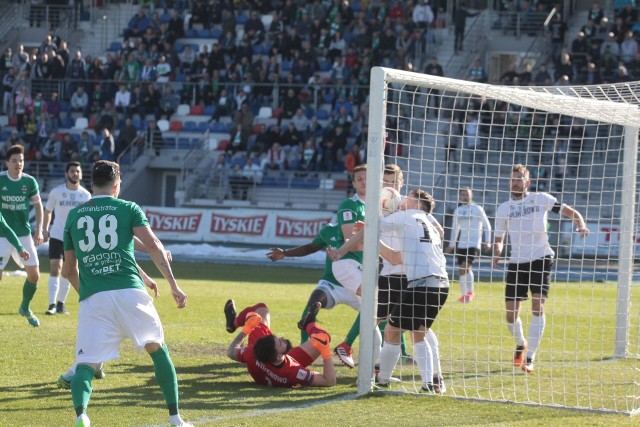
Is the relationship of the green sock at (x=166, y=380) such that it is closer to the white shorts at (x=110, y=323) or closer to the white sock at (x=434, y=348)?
the white shorts at (x=110, y=323)

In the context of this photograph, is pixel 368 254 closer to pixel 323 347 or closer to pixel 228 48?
pixel 323 347

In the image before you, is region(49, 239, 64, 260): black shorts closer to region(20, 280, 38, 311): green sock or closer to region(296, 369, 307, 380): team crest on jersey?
region(20, 280, 38, 311): green sock

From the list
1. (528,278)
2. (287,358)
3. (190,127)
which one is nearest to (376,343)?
(287,358)

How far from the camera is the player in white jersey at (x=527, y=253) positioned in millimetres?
12094

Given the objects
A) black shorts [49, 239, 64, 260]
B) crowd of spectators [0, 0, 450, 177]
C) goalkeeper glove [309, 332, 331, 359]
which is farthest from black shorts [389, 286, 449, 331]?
crowd of spectators [0, 0, 450, 177]

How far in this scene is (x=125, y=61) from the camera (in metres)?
38.7

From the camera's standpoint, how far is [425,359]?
10.3m

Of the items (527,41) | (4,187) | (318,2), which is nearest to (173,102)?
(318,2)

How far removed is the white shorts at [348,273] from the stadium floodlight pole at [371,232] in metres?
1.47

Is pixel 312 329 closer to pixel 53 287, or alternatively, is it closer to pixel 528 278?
pixel 528 278

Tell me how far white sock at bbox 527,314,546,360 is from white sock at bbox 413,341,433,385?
211cm

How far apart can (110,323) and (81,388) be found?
0.53m

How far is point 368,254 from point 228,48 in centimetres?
2922

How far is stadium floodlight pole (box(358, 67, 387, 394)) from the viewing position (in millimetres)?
10156
